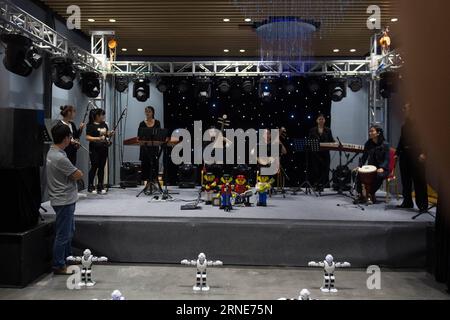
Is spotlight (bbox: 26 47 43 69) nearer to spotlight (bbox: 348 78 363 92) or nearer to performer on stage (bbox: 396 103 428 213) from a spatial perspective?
performer on stage (bbox: 396 103 428 213)

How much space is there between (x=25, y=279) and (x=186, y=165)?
5.62 metres

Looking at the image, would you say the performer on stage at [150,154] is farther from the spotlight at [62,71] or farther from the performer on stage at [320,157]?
the performer on stage at [320,157]

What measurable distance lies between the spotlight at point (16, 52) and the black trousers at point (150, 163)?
242 cm

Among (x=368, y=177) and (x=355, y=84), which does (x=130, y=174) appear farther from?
(x=355, y=84)

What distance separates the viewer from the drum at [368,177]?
21.0ft

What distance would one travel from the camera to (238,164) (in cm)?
1016

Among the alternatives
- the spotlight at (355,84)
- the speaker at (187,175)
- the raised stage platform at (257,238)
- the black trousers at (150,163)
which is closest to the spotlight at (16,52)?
the raised stage platform at (257,238)

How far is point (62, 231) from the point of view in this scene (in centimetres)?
439

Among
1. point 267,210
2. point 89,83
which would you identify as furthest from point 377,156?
point 89,83

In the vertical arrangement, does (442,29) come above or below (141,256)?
above

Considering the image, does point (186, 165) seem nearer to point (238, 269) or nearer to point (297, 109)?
point (297, 109)

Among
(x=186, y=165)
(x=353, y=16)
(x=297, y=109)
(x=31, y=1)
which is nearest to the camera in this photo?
(x=31, y=1)
